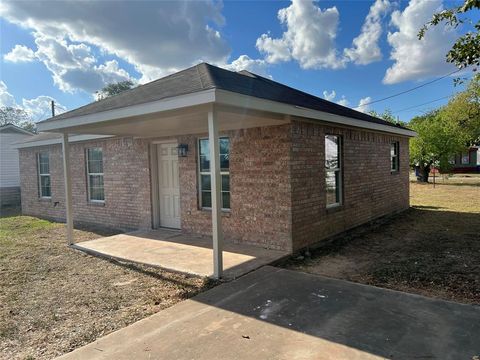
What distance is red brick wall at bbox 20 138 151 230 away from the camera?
902cm

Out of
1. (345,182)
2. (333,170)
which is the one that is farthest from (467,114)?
(333,170)

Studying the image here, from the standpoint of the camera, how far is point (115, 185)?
9695mm

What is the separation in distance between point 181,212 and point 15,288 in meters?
3.80

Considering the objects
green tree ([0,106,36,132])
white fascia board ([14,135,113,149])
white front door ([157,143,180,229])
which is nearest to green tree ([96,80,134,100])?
green tree ([0,106,36,132])

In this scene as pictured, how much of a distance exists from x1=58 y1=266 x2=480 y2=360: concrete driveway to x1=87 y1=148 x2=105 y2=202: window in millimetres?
7244

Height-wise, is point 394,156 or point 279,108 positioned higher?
point 279,108

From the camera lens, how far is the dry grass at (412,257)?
4.55 metres

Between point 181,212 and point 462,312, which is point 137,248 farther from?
point 462,312

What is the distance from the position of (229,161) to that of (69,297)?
3.84 metres

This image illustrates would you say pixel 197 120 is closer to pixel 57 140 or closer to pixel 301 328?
pixel 301 328

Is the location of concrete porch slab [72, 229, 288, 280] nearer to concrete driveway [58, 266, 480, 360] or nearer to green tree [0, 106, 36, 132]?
concrete driveway [58, 266, 480, 360]

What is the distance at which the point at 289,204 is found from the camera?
19.9 ft

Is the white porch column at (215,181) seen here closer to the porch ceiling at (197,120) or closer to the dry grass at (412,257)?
the porch ceiling at (197,120)

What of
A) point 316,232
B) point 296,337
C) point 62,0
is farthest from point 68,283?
point 62,0
